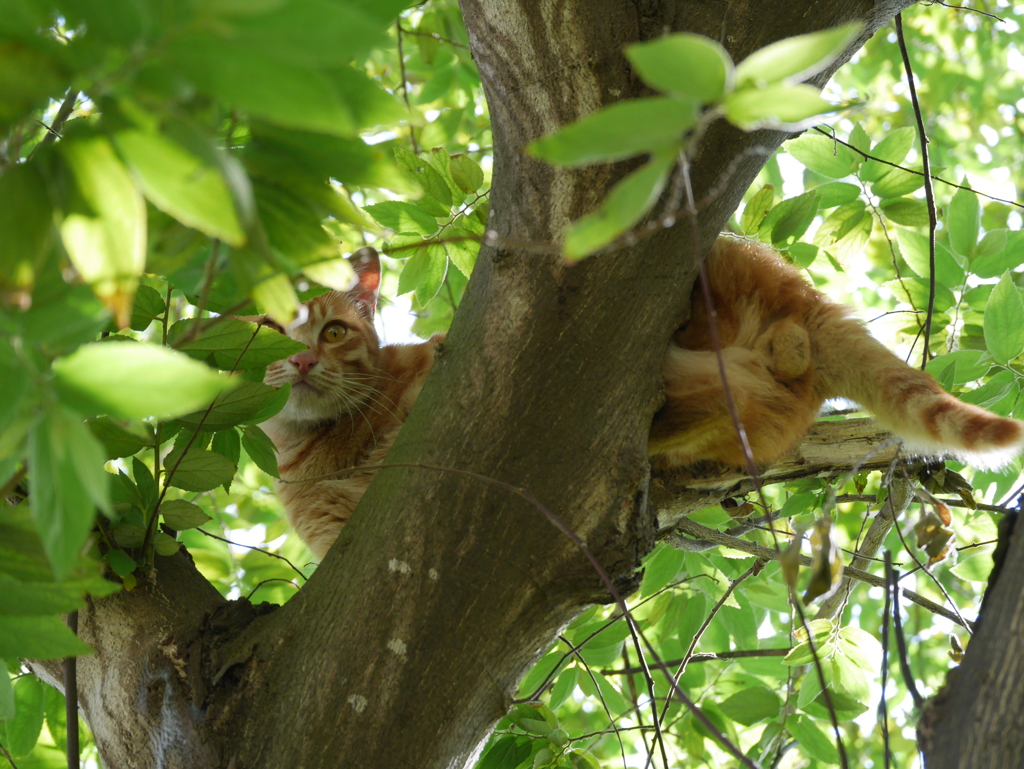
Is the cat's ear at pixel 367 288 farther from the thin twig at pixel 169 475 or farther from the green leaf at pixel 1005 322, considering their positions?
the green leaf at pixel 1005 322

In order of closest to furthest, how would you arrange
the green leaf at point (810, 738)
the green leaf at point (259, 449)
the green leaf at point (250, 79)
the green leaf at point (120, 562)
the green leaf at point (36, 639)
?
the green leaf at point (250, 79), the green leaf at point (36, 639), the green leaf at point (120, 562), the green leaf at point (259, 449), the green leaf at point (810, 738)

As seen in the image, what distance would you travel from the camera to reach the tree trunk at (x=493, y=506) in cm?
122

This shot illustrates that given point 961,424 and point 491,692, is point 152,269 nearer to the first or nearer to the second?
point 491,692

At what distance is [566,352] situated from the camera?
130 centimetres

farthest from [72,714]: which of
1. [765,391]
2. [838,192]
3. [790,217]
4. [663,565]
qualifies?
[838,192]

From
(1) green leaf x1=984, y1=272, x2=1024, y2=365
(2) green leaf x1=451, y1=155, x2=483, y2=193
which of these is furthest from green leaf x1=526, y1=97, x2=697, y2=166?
(1) green leaf x1=984, y1=272, x2=1024, y2=365

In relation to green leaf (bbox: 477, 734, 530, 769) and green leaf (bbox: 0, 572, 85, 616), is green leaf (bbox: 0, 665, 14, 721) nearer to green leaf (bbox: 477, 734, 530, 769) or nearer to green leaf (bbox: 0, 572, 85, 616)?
green leaf (bbox: 0, 572, 85, 616)

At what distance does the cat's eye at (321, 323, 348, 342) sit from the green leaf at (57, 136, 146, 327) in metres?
2.15

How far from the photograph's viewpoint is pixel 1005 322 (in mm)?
1683

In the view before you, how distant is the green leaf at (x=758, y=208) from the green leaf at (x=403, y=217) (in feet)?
2.62

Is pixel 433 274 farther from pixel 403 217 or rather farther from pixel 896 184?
pixel 896 184

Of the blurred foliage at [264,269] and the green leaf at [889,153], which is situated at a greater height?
the green leaf at [889,153]

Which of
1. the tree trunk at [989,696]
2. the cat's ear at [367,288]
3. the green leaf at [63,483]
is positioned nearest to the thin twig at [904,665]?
the tree trunk at [989,696]

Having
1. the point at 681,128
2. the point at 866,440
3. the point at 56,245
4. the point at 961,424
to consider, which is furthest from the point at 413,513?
the point at 866,440
